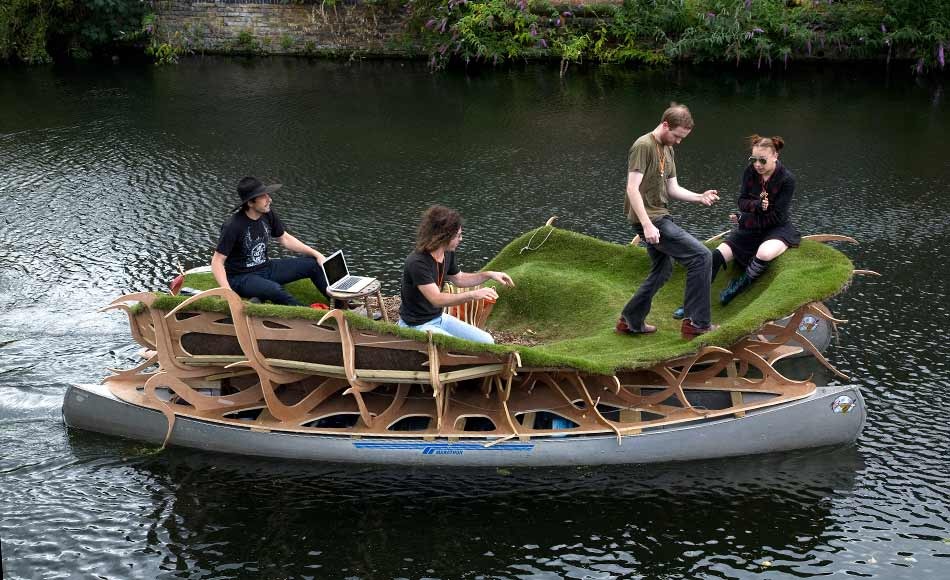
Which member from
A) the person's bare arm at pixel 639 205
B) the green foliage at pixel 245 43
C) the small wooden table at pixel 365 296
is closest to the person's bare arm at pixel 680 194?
the person's bare arm at pixel 639 205

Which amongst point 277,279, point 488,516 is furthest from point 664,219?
point 277,279

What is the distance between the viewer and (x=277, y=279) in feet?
33.2

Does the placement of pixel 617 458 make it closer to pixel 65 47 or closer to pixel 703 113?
pixel 703 113

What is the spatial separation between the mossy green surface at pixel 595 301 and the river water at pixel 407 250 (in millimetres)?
1240

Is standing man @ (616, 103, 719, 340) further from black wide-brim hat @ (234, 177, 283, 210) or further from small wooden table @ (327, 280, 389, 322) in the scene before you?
black wide-brim hat @ (234, 177, 283, 210)

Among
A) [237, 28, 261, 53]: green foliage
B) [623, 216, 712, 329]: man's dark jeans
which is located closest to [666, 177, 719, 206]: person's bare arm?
[623, 216, 712, 329]: man's dark jeans

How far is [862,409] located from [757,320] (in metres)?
1.44

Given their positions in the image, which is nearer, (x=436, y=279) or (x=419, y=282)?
(x=419, y=282)

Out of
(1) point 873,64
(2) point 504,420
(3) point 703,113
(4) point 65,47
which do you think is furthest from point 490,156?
(4) point 65,47

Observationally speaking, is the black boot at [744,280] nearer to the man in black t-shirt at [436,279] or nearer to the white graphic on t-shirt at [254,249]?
the man in black t-shirt at [436,279]

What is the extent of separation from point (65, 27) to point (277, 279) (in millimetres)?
23300

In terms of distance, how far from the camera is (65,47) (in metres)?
30.4

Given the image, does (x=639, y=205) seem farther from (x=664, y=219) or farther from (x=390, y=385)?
(x=390, y=385)

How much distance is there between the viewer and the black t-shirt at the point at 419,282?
8750mm
